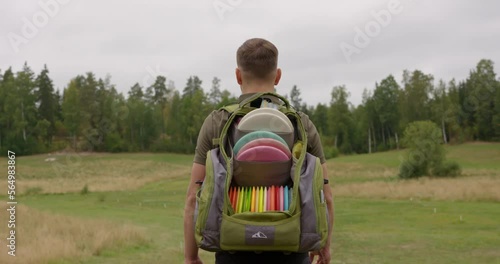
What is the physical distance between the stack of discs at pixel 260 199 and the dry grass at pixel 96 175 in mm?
39816

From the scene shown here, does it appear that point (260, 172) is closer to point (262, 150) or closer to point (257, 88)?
point (262, 150)

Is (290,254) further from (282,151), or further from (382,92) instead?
(382,92)

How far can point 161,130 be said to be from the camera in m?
99.6

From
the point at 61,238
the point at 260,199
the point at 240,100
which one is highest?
the point at 240,100

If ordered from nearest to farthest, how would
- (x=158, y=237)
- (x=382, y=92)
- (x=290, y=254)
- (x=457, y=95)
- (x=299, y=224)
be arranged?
(x=299, y=224) → (x=290, y=254) → (x=158, y=237) → (x=457, y=95) → (x=382, y=92)

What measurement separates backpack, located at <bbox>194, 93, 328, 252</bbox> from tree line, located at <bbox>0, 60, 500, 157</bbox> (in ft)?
253

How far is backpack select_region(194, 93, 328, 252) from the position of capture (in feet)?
8.64

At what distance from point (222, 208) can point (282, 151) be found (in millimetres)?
409

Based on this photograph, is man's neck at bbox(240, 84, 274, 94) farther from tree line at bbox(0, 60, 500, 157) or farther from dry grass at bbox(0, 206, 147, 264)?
tree line at bbox(0, 60, 500, 157)

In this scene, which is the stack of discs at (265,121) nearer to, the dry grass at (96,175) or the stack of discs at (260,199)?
the stack of discs at (260,199)

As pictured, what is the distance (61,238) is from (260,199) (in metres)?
13.0

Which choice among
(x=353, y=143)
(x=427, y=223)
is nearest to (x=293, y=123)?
(x=427, y=223)

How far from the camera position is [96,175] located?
62.0 meters

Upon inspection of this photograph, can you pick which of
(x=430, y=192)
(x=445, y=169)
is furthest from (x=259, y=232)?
(x=445, y=169)
